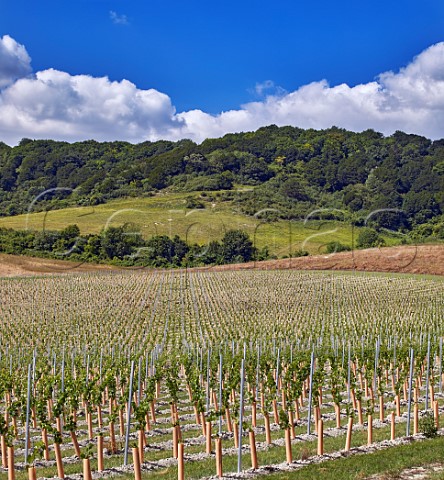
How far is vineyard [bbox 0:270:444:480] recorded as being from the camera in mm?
15680

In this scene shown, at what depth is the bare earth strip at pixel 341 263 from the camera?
77.3 metres

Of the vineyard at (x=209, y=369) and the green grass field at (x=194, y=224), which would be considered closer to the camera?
the vineyard at (x=209, y=369)

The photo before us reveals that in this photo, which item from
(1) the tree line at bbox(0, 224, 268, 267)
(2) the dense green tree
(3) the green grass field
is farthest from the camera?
(3) the green grass field

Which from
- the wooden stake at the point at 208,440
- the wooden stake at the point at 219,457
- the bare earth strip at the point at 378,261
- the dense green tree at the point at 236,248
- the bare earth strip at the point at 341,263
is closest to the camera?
the wooden stake at the point at 219,457

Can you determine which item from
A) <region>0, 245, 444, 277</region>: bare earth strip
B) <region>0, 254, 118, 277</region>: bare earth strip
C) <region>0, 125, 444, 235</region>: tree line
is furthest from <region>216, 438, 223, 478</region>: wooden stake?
<region>0, 125, 444, 235</region>: tree line

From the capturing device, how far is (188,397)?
83.4ft

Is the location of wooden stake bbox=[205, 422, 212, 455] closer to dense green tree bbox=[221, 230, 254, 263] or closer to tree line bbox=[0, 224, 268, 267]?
tree line bbox=[0, 224, 268, 267]

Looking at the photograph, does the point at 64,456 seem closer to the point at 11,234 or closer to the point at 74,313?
the point at 74,313

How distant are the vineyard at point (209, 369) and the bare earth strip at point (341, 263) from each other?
5.63m

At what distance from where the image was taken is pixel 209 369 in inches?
911

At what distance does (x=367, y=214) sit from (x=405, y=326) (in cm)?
11174

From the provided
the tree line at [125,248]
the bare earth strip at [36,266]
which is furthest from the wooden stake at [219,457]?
the tree line at [125,248]

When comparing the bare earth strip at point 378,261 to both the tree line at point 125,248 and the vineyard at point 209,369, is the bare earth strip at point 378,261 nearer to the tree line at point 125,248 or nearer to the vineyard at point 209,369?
the vineyard at point 209,369

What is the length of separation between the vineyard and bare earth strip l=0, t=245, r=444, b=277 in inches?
222
